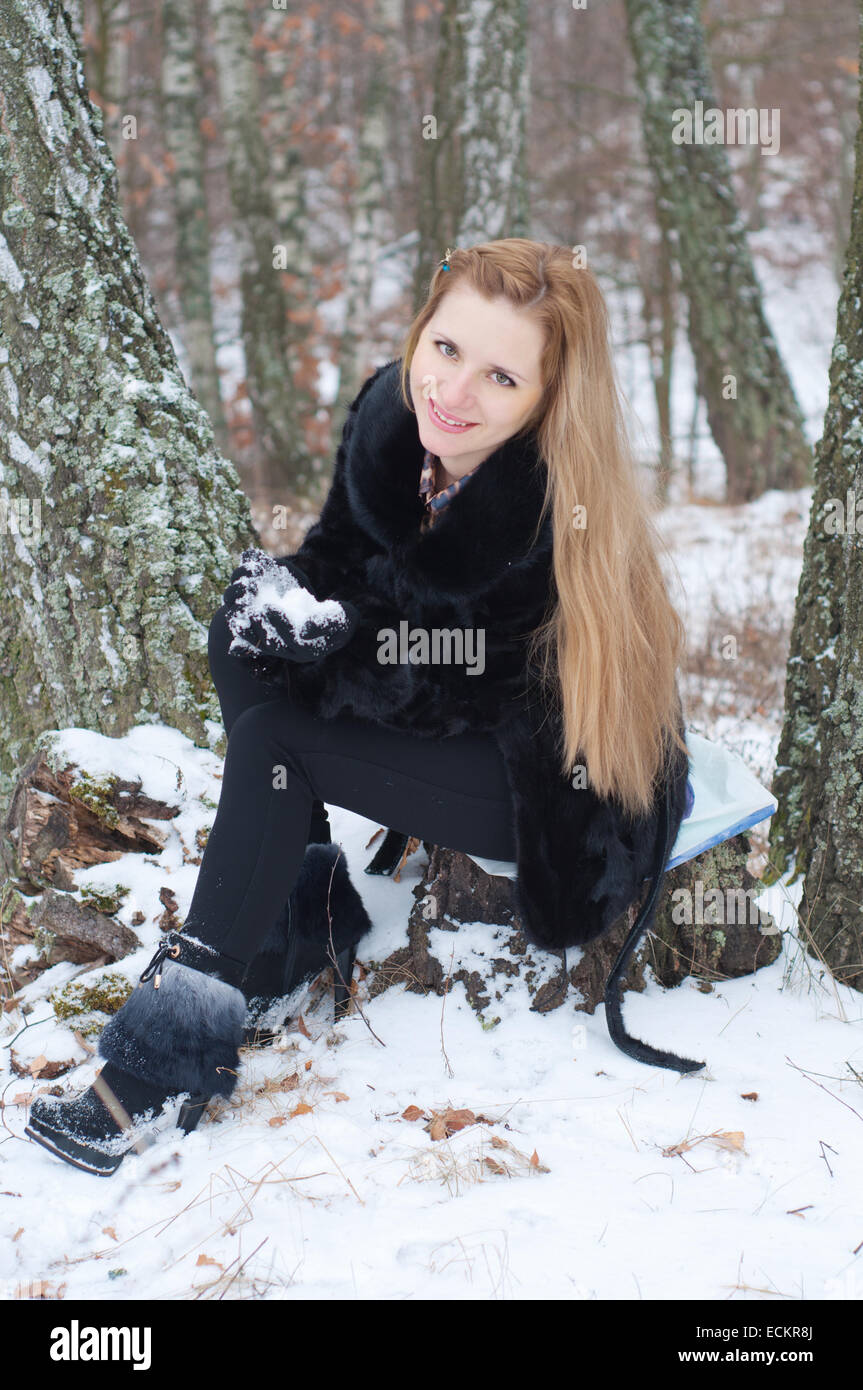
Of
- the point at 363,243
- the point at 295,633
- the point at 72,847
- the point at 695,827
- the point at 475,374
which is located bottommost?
the point at 72,847

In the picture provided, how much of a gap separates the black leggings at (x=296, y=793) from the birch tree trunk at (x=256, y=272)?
23.2 ft

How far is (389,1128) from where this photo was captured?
2172 millimetres

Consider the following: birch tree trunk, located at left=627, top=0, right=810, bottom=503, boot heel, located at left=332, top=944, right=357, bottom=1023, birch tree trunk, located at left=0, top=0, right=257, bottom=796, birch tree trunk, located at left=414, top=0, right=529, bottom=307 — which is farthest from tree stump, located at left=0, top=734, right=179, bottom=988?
birch tree trunk, located at left=627, top=0, right=810, bottom=503

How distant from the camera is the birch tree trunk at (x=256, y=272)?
908 centimetres

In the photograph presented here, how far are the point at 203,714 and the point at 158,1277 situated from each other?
149cm

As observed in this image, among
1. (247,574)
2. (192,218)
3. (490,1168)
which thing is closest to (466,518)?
(247,574)

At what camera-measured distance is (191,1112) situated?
7.08 ft

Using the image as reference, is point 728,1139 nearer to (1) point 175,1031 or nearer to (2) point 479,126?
(1) point 175,1031

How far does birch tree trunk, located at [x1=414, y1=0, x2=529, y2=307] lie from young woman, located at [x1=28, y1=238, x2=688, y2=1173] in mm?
4043

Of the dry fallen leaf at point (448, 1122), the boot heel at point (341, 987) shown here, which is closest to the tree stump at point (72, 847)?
the boot heel at point (341, 987)

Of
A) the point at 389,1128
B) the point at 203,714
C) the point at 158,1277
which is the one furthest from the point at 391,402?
the point at 158,1277

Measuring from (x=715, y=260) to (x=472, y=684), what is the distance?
6.58 m

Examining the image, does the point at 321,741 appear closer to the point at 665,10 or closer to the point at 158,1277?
the point at 158,1277
